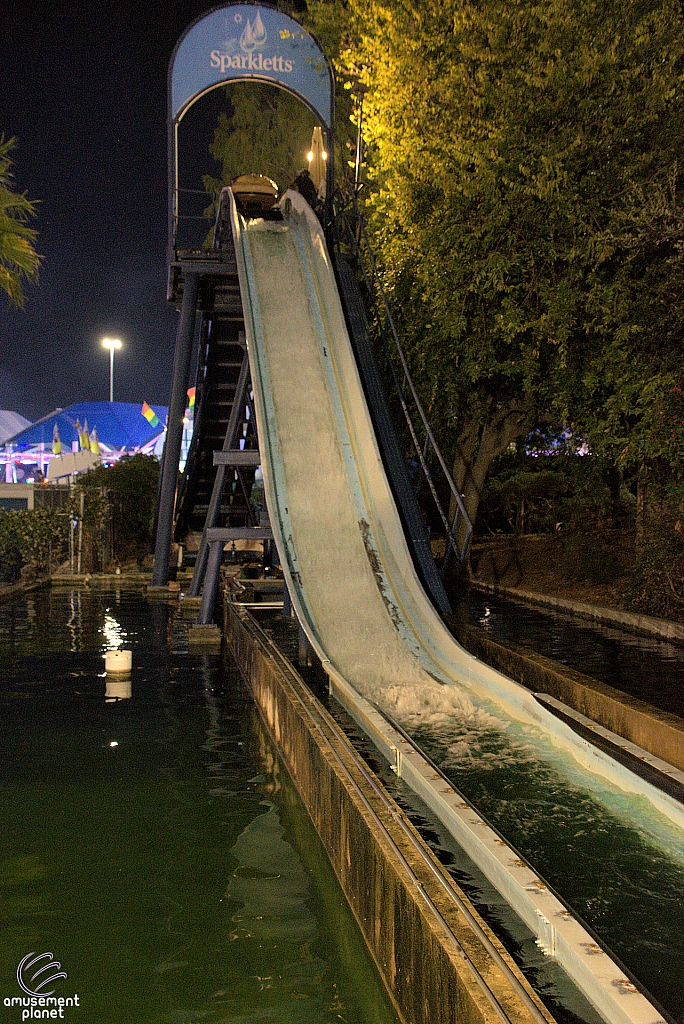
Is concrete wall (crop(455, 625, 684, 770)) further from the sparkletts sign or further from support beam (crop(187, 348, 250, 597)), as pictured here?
the sparkletts sign

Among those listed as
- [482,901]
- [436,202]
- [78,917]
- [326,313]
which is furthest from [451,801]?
[436,202]

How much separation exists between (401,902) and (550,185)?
10865 mm

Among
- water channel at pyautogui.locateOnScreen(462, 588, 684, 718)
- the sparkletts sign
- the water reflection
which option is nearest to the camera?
water channel at pyautogui.locateOnScreen(462, 588, 684, 718)

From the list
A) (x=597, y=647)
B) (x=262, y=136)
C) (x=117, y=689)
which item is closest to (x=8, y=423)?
(x=262, y=136)

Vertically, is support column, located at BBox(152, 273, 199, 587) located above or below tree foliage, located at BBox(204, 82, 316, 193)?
below

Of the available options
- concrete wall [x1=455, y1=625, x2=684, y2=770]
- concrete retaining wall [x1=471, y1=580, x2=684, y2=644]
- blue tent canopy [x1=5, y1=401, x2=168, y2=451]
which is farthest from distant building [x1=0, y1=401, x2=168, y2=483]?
concrete wall [x1=455, y1=625, x2=684, y2=770]

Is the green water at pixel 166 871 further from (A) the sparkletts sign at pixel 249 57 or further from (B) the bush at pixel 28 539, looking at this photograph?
(A) the sparkletts sign at pixel 249 57

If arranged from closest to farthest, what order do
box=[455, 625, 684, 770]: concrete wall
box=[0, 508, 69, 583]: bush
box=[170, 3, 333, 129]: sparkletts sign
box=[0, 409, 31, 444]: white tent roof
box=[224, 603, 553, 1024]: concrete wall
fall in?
box=[224, 603, 553, 1024]: concrete wall
box=[455, 625, 684, 770]: concrete wall
box=[170, 3, 333, 129]: sparkletts sign
box=[0, 508, 69, 583]: bush
box=[0, 409, 31, 444]: white tent roof

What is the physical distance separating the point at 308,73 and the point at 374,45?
7.46 feet

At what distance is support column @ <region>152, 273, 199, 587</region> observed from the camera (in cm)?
1613

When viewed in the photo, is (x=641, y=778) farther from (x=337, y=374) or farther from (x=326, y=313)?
(x=326, y=313)

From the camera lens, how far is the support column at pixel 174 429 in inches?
635

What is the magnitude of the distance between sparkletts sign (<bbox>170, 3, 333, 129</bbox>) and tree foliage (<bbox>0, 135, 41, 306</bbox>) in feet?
14.1

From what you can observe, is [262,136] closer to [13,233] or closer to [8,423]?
[13,233]
